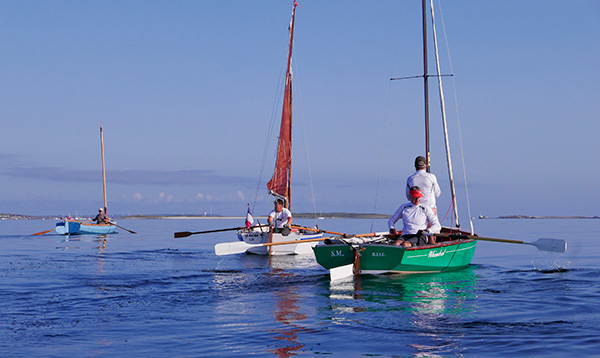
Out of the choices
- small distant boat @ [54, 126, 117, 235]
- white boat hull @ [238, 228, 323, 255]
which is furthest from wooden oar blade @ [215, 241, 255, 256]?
small distant boat @ [54, 126, 117, 235]

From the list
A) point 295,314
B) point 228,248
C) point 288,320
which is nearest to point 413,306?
point 295,314

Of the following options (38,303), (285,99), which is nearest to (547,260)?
(285,99)

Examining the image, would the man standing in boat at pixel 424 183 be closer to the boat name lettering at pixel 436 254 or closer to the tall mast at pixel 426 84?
the boat name lettering at pixel 436 254

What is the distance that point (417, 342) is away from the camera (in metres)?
9.76

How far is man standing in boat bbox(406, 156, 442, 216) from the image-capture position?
708 inches

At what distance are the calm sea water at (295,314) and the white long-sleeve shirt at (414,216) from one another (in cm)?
151

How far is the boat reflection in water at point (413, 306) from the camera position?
33.0 ft

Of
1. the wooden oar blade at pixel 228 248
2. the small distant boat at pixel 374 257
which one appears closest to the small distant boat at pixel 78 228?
the wooden oar blade at pixel 228 248

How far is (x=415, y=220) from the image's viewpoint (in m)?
17.4

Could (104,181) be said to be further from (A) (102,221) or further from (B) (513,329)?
(B) (513,329)

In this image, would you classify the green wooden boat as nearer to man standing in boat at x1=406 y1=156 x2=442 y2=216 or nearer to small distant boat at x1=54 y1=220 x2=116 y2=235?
man standing in boat at x1=406 y1=156 x2=442 y2=216

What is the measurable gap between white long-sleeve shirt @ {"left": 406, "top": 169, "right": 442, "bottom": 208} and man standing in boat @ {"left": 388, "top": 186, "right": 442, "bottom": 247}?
1.73 feet

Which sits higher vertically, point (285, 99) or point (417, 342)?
point (285, 99)

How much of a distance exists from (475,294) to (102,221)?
1904 inches
